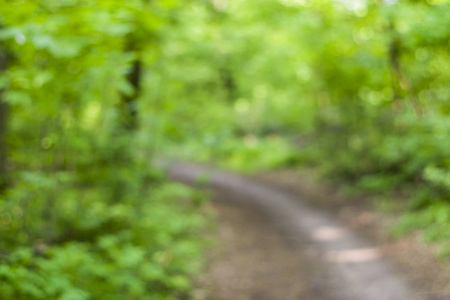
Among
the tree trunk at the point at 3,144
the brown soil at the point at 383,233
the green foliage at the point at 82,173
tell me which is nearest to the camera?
the green foliage at the point at 82,173

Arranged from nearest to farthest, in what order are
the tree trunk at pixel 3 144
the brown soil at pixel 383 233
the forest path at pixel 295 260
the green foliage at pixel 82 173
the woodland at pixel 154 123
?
the green foliage at pixel 82 173, the woodland at pixel 154 123, the tree trunk at pixel 3 144, the brown soil at pixel 383 233, the forest path at pixel 295 260

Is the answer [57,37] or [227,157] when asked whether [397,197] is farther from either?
[227,157]

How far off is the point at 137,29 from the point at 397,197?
21.7ft

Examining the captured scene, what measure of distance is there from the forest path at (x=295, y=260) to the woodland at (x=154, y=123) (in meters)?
0.55

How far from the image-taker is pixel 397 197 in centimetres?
834

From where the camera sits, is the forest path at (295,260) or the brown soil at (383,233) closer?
the brown soil at (383,233)

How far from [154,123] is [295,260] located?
3248 millimetres

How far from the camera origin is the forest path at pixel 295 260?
511 centimetres

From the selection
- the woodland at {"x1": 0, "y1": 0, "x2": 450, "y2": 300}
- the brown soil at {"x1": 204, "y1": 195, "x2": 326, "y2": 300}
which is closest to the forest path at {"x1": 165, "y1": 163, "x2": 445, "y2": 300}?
the brown soil at {"x1": 204, "y1": 195, "x2": 326, "y2": 300}

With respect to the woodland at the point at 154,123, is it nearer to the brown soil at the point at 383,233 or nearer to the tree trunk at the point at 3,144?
the tree trunk at the point at 3,144

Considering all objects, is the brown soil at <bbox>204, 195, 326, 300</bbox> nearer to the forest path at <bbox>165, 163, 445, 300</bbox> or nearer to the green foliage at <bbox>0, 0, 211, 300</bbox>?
the forest path at <bbox>165, 163, 445, 300</bbox>

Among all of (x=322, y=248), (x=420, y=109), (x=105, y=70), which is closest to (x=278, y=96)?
(x=420, y=109)

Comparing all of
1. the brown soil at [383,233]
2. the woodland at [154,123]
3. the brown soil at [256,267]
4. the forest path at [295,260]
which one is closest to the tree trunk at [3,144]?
the woodland at [154,123]

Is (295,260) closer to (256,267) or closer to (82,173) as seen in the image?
(256,267)
